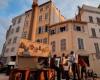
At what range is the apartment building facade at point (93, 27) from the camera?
29344mm

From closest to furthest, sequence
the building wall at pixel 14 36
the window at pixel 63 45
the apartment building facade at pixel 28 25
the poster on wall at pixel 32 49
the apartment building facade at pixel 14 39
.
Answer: the poster on wall at pixel 32 49 < the window at pixel 63 45 < the apartment building facade at pixel 28 25 < the apartment building facade at pixel 14 39 < the building wall at pixel 14 36

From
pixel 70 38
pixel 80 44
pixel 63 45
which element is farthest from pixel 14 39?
pixel 80 44

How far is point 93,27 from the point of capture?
109ft

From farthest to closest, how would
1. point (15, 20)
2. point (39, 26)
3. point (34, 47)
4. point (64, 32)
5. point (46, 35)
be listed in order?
point (15, 20), point (39, 26), point (46, 35), point (64, 32), point (34, 47)

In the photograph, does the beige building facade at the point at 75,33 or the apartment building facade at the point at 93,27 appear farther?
the beige building facade at the point at 75,33

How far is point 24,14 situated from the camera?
46.6 metres

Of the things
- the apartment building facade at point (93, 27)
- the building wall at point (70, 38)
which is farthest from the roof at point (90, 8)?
the building wall at point (70, 38)

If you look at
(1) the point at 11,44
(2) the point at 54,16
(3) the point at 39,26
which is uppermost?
(2) the point at 54,16

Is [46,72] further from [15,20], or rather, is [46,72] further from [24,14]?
[15,20]

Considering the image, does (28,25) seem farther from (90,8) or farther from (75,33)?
(90,8)

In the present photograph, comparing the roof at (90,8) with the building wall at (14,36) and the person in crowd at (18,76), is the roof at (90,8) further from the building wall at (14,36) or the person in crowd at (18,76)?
the person in crowd at (18,76)

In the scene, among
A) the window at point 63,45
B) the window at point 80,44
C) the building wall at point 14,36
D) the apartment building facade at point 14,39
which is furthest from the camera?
the building wall at point 14,36

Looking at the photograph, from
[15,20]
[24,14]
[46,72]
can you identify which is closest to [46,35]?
[24,14]

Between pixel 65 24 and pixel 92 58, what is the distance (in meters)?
9.28
